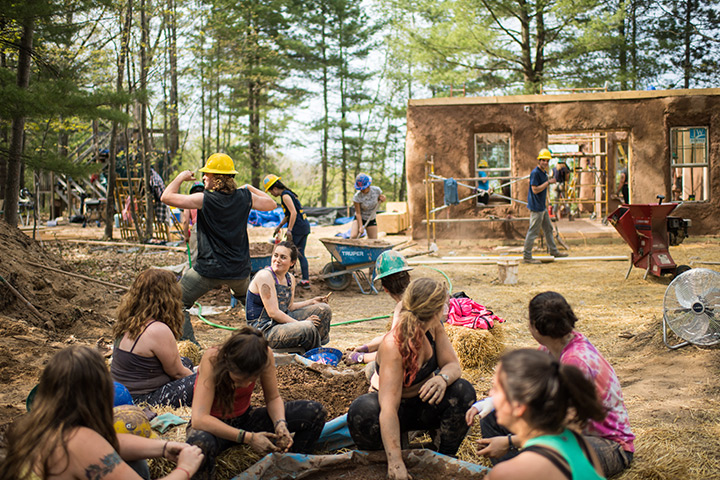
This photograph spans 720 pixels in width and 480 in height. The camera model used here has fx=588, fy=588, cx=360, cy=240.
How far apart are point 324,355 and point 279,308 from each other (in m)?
0.56

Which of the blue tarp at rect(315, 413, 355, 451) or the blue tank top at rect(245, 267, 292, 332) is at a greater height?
the blue tank top at rect(245, 267, 292, 332)

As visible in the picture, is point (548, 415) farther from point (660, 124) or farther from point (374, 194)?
point (660, 124)

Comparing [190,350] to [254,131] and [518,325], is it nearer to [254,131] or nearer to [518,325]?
[518,325]

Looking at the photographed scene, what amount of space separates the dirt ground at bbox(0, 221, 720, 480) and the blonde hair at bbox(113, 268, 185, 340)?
0.84 metres

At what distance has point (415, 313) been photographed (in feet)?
9.38

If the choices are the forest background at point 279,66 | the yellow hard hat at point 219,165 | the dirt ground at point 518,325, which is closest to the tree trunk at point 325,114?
the forest background at point 279,66

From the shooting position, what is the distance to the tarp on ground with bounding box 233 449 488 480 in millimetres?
2830

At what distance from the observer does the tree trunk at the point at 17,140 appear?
303 inches

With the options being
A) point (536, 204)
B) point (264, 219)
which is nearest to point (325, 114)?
point (264, 219)

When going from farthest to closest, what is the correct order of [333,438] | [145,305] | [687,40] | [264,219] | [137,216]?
1. [687,40]
2. [264,219]
3. [137,216]
4. [145,305]
5. [333,438]

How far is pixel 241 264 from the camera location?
17.9ft

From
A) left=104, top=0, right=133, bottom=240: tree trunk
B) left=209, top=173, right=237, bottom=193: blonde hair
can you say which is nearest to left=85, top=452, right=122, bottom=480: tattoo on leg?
left=209, top=173, right=237, bottom=193: blonde hair

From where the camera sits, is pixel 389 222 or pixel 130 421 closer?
pixel 130 421

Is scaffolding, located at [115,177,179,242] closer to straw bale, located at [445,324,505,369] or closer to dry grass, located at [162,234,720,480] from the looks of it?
dry grass, located at [162,234,720,480]
